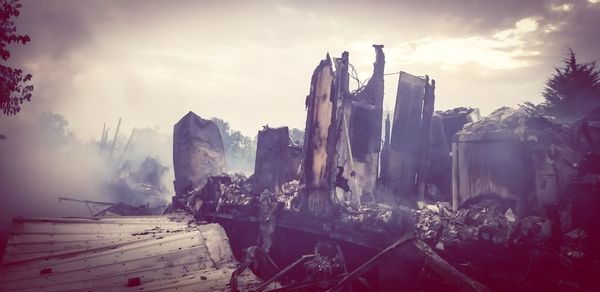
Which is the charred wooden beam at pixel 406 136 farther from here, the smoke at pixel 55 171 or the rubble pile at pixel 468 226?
the smoke at pixel 55 171

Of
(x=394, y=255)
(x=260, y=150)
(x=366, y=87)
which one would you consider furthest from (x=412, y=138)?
(x=394, y=255)

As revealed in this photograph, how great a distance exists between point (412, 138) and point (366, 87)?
246 cm

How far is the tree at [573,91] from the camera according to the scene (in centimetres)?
1719

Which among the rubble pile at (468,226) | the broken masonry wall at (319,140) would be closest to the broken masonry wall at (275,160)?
the broken masonry wall at (319,140)

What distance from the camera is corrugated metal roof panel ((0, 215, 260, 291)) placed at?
4.67m

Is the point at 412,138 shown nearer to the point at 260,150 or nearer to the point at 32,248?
the point at 260,150

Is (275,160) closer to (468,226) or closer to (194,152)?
(194,152)

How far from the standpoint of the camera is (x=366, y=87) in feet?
36.6

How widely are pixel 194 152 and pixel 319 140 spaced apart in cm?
979

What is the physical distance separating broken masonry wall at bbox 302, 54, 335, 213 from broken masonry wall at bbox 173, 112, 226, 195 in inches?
347

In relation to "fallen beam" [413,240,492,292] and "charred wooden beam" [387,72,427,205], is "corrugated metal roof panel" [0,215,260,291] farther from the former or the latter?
"charred wooden beam" [387,72,427,205]

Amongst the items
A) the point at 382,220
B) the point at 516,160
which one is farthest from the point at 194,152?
the point at 516,160

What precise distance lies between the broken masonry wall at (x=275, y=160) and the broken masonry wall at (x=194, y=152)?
3987mm

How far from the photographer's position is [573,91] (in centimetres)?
1770
